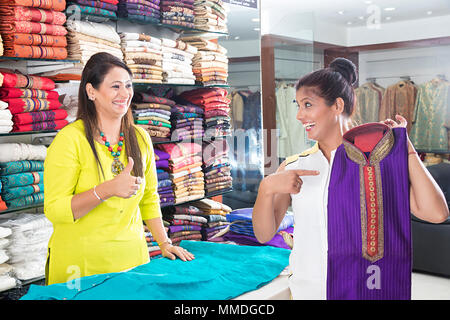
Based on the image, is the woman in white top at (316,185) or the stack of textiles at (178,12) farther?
the stack of textiles at (178,12)

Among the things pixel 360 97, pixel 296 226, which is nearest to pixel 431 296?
pixel 296 226

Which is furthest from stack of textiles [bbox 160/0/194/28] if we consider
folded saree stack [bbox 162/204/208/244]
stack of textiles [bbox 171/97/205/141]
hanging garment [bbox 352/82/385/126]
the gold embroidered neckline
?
hanging garment [bbox 352/82/385/126]

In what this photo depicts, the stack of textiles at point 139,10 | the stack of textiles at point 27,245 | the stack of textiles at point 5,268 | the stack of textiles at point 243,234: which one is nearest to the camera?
the stack of textiles at point 243,234

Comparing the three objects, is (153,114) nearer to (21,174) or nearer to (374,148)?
(21,174)

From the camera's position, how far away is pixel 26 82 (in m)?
2.73

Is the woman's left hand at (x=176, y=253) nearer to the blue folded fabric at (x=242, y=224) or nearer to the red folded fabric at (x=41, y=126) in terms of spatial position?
the blue folded fabric at (x=242, y=224)

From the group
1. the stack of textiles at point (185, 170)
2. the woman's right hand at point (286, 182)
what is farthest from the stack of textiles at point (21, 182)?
the woman's right hand at point (286, 182)

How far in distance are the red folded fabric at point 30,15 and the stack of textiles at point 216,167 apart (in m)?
1.58

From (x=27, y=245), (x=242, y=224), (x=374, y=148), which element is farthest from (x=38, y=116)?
(x=374, y=148)

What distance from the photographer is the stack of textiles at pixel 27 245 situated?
2691mm

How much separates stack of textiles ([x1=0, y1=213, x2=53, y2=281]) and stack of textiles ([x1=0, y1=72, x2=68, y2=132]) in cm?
49

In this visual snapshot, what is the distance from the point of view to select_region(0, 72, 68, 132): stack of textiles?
2.67m

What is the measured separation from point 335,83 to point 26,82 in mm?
1917
